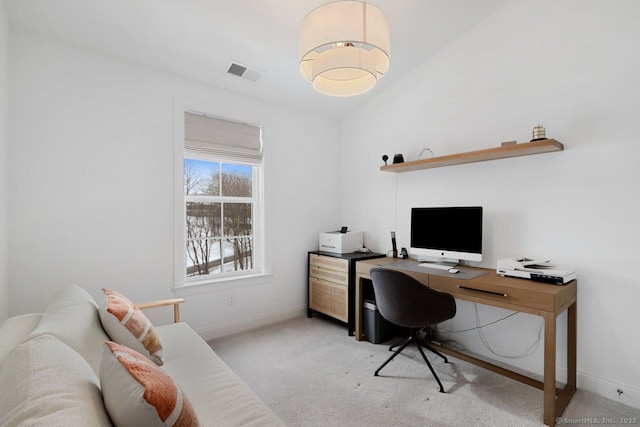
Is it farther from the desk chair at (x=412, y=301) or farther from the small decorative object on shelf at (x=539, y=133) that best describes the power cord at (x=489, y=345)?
the small decorative object on shelf at (x=539, y=133)

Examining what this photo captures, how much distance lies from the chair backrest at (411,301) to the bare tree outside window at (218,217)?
1.73m

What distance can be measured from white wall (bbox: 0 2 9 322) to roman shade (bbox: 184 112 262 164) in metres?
1.22

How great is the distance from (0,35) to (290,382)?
9.73 feet

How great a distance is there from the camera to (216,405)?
1316mm

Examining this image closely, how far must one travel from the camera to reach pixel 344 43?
1.78 m

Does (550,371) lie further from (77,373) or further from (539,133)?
(77,373)

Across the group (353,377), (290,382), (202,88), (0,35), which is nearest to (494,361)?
(353,377)

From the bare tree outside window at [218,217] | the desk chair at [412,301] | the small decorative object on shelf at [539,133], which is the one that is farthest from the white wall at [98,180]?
the small decorative object on shelf at [539,133]

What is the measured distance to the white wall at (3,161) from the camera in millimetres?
1976

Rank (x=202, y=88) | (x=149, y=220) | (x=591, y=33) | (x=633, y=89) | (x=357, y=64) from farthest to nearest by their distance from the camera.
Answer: (x=202, y=88) → (x=149, y=220) → (x=591, y=33) → (x=633, y=89) → (x=357, y=64)

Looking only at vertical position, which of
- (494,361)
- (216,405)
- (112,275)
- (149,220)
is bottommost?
(494,361)

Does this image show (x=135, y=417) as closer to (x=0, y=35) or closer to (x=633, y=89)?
(x=0, y=35)

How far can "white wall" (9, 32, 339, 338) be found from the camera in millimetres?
2229

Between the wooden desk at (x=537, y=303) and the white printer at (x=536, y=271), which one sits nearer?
the wooden desk at (x=537, y=303)
